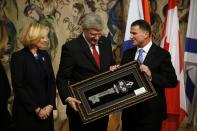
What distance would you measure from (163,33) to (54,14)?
167 cm

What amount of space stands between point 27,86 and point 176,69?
100 inches

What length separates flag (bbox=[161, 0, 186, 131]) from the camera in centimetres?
538

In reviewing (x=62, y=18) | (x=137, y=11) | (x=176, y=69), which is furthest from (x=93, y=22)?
(x=62, y=18)

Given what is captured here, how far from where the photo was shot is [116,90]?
351 centimetres

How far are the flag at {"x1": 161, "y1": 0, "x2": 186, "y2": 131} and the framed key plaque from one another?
1.98m

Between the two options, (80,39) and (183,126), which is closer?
(80,39)

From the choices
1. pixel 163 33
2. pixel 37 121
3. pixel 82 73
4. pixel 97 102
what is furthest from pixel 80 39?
pixel 163 33

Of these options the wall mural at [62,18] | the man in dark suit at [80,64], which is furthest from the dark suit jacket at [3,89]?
the wall mural at [62,18]

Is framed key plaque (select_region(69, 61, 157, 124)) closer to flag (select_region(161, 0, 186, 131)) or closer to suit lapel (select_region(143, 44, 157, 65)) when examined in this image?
suit lapel (select_region(143, 44, 157, 65))

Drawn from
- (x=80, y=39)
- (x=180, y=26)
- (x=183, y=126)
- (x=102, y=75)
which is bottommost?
(x=183, y=126)

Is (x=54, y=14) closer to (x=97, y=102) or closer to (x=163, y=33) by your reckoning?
(x=163, y=33)

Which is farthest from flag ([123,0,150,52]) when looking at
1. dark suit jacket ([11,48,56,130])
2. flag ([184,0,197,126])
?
dark suit jacket ([11,48,56,130])

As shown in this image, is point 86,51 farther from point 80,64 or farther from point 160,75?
point 160,75

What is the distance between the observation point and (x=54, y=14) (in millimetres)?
5883
